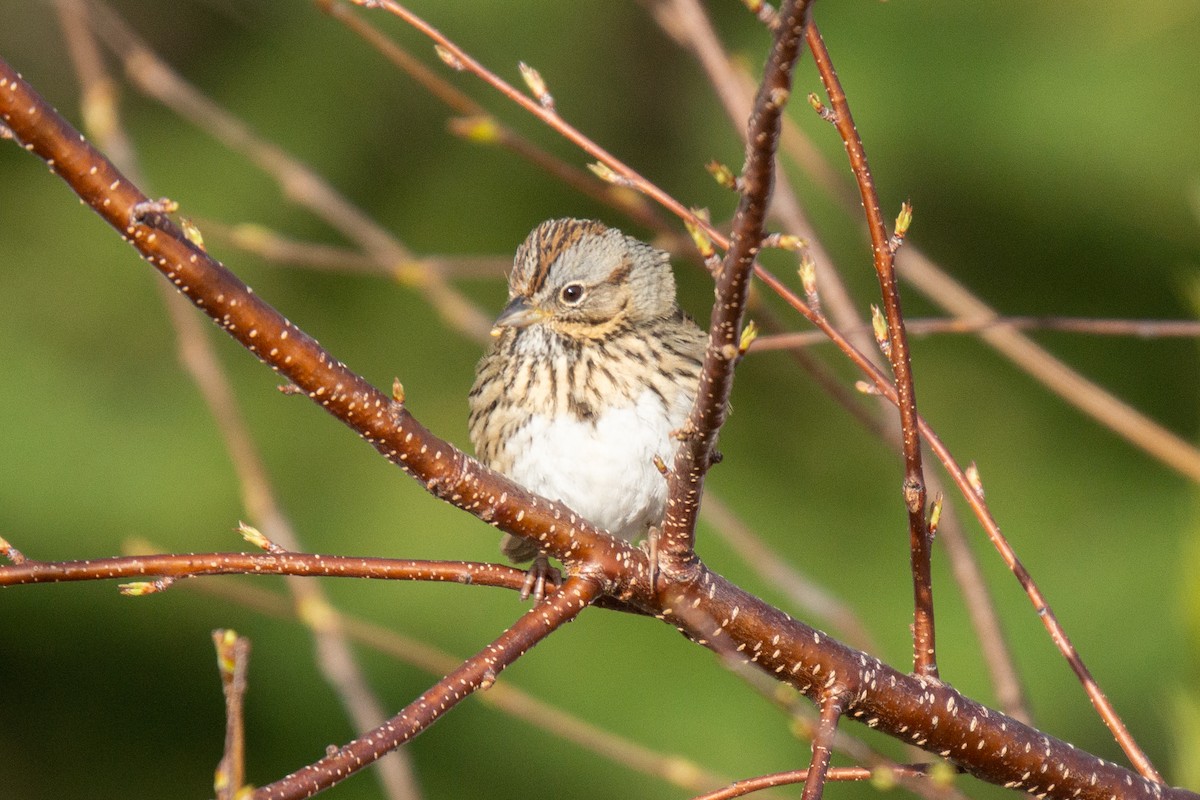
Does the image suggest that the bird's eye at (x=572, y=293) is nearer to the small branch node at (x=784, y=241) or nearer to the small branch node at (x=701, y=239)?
the small branch node at (x=701, y=239)

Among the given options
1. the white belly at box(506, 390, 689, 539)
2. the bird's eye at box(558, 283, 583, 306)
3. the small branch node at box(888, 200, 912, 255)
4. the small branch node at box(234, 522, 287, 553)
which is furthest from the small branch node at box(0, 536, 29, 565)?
the bird's eye at box(558, 283, 583, 306)

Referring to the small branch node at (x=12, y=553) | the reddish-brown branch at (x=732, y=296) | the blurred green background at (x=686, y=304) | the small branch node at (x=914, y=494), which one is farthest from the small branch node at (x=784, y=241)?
the blurred green background at (x=686, y=304)

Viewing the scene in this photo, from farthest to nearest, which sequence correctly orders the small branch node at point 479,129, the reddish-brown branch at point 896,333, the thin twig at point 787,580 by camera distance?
1. the thin twig at point 787,580
2. the small branch node at point 479,129
3. the reddish-brown branch at point 896,333

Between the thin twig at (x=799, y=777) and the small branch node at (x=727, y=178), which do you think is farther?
the thin twig at (x=799, y=777)

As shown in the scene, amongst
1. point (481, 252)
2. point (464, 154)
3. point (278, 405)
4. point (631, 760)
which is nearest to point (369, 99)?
point (464, 154)

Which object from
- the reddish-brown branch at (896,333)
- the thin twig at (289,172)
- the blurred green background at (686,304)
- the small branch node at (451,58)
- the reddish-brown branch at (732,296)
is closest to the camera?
the reddish-brown branch at (732,296)

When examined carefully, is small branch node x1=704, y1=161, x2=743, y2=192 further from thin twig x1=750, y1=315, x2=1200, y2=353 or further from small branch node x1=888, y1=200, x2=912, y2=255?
thin twig x1=750, y1=315, x2=1200, y2=353

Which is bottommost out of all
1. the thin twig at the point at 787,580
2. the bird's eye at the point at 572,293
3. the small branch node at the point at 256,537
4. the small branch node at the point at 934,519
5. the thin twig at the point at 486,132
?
the small branch node at the point at 256,537

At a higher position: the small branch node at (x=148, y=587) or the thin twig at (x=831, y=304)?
the thin twig at (x=831, y=304)
